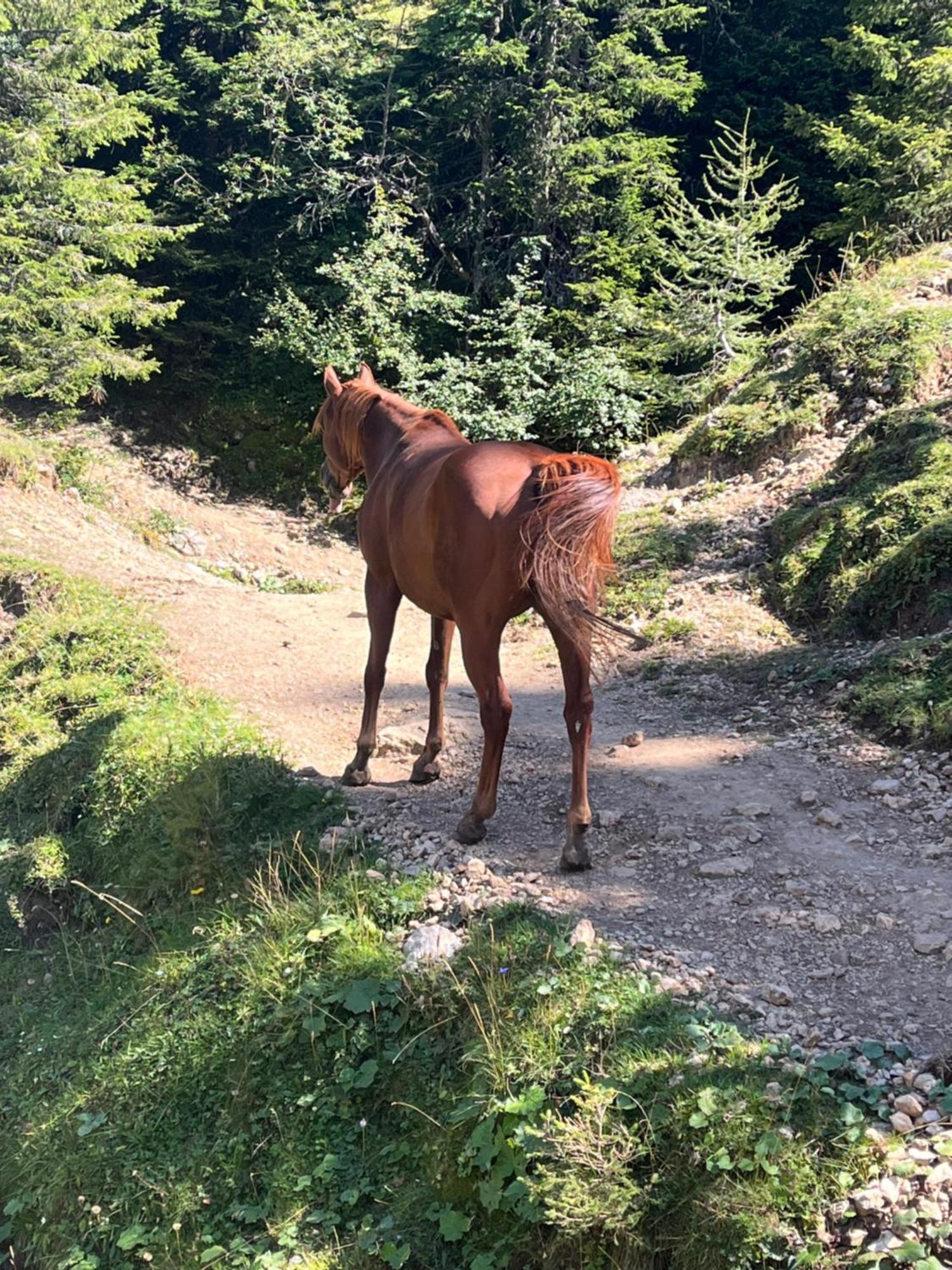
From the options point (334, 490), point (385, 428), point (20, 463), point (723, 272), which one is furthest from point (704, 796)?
point (20, 463)

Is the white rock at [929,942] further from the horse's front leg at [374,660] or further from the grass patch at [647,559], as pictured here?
the grass patch at [647,559]

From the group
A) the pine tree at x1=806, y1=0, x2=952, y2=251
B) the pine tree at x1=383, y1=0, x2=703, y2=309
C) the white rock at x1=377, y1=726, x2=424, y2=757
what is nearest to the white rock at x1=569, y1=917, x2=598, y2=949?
the white rock at x1=377, y1=726, x2=424, y2=757

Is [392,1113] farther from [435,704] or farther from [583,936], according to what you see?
[435,704]

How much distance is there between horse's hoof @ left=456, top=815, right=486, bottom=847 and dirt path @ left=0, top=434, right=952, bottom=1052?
0.26 ft

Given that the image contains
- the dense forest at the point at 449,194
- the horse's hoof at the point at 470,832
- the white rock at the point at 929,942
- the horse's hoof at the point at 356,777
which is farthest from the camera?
the dense forest at the point at 449,194

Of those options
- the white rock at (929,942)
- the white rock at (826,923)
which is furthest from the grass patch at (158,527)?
the white rock at (929,942)

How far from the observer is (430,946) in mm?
4320

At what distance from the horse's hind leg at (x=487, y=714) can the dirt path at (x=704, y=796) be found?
0.59 ft

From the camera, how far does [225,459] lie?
18406 mm

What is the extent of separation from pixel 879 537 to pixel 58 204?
43.7 feet

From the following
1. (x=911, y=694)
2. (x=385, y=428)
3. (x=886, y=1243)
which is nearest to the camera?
(x=886, y=1243)

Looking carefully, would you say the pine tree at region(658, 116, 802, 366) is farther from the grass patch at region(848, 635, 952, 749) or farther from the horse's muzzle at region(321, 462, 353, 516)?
the horse's muzzle at region(321, 462, 353, 516)

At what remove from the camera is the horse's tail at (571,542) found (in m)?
4.54

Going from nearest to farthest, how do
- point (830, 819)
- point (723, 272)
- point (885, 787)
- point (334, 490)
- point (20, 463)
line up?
point (830, 819) < point (885, 787) < point (334, 490) < point (20, 463) < point (723, 272)
